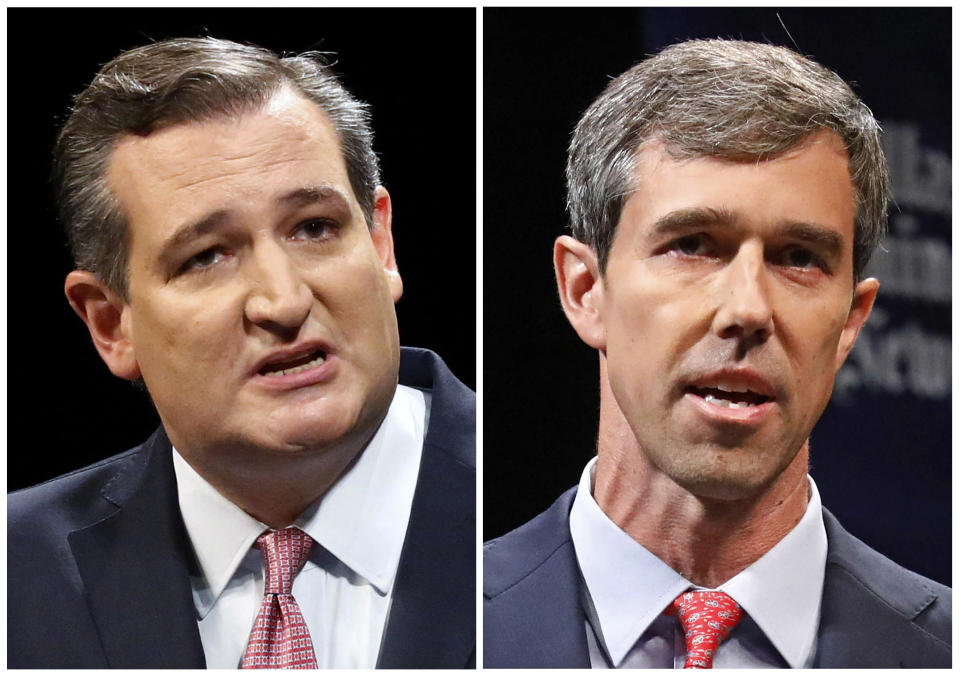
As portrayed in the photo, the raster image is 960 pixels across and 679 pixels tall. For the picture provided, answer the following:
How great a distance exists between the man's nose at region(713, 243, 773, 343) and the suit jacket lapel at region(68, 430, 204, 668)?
133cm

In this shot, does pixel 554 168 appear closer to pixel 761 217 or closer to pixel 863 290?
pixel 761 217

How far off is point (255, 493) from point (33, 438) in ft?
1.89

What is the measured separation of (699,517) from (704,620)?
23 cm

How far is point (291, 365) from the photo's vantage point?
3201mm

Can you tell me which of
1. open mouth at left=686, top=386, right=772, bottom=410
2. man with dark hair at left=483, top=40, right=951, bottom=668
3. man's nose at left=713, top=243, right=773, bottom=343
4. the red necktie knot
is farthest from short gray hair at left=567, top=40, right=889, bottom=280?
the red necktie knot

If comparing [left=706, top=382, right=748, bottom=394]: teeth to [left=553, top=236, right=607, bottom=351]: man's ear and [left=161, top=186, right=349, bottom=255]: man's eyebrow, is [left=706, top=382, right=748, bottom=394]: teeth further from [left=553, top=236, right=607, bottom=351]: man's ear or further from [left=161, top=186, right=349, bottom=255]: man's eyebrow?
[left=161, top=186, right=349, bottom=255]: man's eyebrow

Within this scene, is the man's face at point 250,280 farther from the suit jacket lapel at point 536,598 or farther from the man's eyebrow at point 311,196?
the suit jacket lapel at point 536,598

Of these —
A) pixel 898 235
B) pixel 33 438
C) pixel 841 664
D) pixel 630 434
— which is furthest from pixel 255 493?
pixel 898 235

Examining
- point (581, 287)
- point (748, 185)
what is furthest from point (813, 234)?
point (581, 287)

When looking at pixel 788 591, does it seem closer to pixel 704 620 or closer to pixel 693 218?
pixel 704 620

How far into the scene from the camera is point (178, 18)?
11.2 ft

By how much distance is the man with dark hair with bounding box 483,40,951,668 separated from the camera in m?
3.18

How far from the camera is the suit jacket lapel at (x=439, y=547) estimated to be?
10.9 ft

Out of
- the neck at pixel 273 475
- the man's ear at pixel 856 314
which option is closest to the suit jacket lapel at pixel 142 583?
the neck at pixel 273 475
